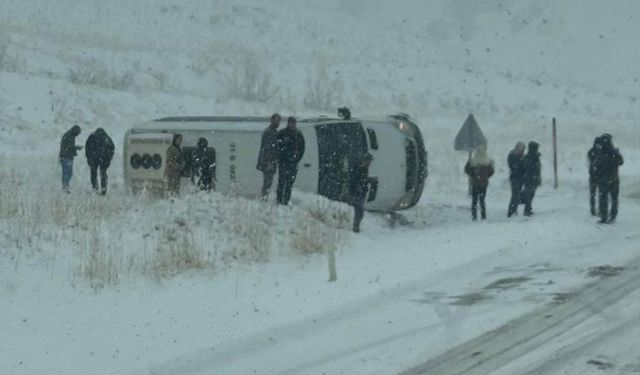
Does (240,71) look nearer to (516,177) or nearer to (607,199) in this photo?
(516,177)

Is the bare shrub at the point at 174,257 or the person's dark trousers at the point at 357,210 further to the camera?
the person's dark trousers at the point at 357,210

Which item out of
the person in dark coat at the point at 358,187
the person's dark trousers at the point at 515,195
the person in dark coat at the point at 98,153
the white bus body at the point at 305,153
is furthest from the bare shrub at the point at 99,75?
the person in dark coat at the point at 358,187

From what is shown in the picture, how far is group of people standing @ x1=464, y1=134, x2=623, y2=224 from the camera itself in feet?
68.6

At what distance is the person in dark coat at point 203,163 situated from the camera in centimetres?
2011

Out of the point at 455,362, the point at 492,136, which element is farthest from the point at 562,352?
the point at 492,136

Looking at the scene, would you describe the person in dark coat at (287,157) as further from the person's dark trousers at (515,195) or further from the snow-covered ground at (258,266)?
the person's dark trousers at (515,195)

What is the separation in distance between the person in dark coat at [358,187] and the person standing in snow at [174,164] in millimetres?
3066

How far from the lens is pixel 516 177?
22.0m

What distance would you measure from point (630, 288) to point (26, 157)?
19420 mm

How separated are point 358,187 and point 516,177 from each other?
4.17 m

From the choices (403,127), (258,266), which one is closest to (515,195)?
(403,127)

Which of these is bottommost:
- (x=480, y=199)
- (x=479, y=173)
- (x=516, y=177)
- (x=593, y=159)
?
(x=480, y=199)

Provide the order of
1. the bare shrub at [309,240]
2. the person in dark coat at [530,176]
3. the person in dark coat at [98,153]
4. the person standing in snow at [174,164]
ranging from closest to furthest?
the bare shrub at [309,240] → the person standing in snow at [174,164] → the person in dark coat at [530,176] → the person in dark coat at [98,153]

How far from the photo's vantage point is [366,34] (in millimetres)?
71562
